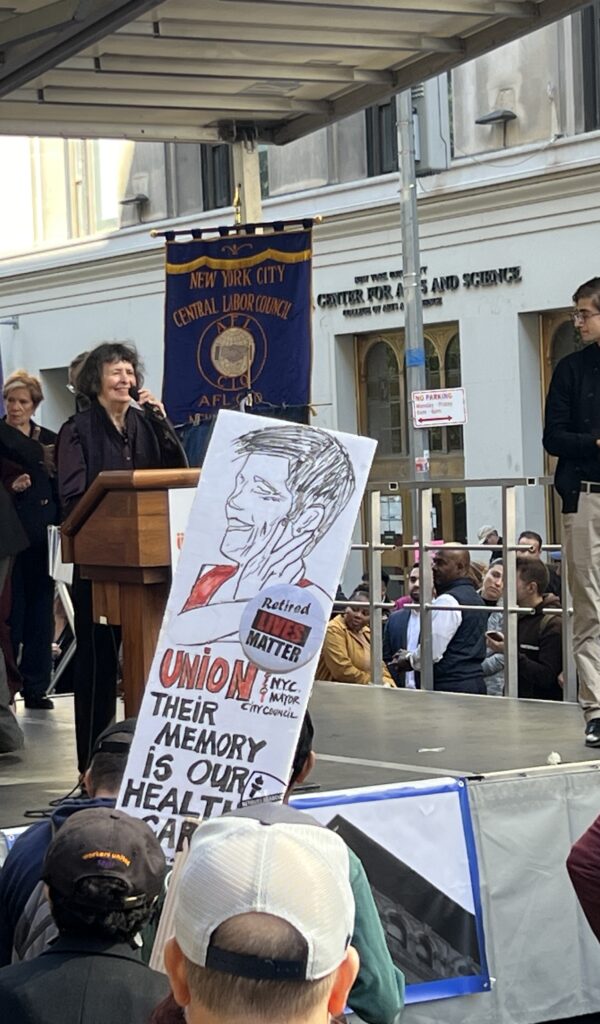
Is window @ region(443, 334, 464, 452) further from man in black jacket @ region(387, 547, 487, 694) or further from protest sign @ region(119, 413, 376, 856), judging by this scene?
protest sign @ region(119, 413, 376, 856)

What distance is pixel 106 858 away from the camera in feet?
10.8

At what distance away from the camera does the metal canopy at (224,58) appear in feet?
30.2

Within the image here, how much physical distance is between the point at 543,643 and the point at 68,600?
327 cm

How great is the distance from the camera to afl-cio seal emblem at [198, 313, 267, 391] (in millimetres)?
11273

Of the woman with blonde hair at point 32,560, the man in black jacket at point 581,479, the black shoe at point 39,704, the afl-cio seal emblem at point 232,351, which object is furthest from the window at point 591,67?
the man in black jacket at point 581,479

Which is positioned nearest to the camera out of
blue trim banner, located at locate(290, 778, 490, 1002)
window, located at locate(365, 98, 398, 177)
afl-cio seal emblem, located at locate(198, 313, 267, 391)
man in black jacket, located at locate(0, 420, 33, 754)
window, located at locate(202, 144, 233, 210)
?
blue trim banner, located at locate(290, 778, 490, 1002)

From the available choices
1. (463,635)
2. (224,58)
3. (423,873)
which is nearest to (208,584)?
(423,873)

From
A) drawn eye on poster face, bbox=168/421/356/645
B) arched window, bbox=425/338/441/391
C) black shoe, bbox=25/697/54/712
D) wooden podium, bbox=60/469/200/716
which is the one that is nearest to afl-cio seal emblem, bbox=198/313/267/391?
black shoe, bbox=25/697/54/712

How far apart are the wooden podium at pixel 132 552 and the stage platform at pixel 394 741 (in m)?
0.72

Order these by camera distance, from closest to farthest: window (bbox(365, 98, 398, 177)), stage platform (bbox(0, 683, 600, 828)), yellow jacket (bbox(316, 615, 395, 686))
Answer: stage platform (bbox(0, 683, 600, 828)) → yellow jacket (bbox(316, 615, 395, 686)) → window (bbox(365, 98, 398, 177))

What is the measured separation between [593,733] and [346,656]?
348 cm

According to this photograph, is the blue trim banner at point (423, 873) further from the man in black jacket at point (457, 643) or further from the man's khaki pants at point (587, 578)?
the man in black jacket at point (457, 643)

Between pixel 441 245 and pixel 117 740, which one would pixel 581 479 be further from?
pixel 441 245

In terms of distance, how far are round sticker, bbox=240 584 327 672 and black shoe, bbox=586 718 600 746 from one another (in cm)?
262
